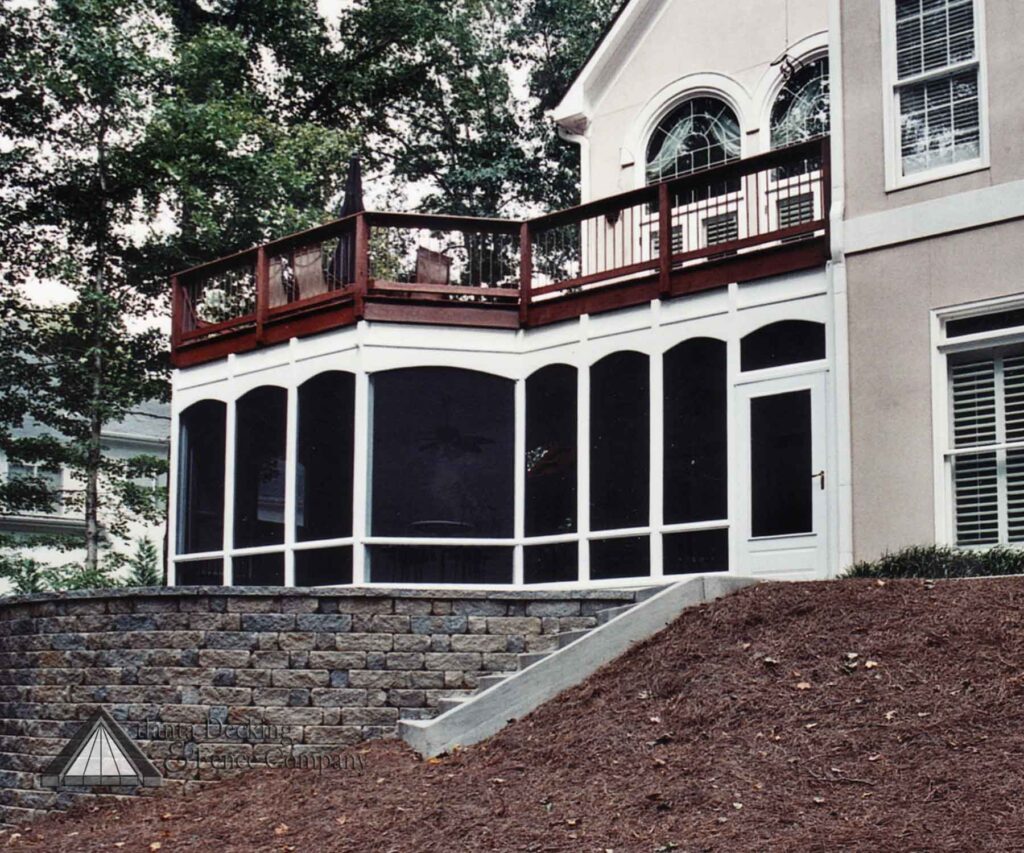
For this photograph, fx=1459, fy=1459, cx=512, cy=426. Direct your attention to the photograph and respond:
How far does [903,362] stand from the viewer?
11906 mm

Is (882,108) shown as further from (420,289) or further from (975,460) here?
(420,289)

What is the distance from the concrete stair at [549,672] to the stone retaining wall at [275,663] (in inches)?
11.8

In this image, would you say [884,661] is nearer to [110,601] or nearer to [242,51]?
[110,601]

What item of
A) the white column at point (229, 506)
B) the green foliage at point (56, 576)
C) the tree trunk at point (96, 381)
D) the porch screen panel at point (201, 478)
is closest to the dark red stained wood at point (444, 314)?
the white column at point (229, 506)

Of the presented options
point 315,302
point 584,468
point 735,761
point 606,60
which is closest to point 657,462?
point 584,468

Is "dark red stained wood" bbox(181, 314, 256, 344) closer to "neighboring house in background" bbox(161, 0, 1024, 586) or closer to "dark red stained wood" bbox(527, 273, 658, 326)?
"neighboring house in background" bbox(161, 0, 1024, 586)

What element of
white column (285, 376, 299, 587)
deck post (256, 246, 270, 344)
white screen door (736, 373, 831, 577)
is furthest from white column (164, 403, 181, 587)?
white screen door (736, 373, 831, 577)

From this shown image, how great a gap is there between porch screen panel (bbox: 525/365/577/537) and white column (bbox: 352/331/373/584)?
61.8 inches

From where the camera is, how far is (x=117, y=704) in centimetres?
1191

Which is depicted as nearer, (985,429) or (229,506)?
(985,429)

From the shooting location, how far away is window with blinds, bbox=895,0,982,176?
475 inches

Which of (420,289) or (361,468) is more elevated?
(420,289)

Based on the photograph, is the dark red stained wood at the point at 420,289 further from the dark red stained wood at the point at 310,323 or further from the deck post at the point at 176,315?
the deck post at the point at 176,315

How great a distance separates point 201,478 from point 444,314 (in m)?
3.58
